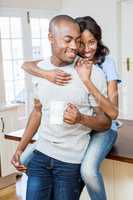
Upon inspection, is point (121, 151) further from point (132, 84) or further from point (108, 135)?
point (132, 84)

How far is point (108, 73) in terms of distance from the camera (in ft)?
5.15

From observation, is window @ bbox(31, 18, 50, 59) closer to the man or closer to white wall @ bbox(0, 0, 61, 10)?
white wall @ bbox(0, 0, 61, 10)

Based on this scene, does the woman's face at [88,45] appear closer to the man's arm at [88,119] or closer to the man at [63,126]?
the man at [63,126]

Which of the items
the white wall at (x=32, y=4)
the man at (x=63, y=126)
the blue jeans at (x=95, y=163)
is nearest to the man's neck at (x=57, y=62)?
the man at (x=63, y=126)

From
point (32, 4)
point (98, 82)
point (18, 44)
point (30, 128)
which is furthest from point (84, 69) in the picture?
point (32, 4)

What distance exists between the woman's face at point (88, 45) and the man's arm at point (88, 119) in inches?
13.0

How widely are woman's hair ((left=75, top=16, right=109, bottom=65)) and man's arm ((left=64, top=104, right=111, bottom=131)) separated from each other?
359 millimetres

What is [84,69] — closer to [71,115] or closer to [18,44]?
[71,115]

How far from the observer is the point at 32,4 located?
14.2ft

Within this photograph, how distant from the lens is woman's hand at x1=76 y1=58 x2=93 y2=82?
1.36 m

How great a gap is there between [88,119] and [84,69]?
0.21 m

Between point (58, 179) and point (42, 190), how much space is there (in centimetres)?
10

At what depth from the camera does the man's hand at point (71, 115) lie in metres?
1.30

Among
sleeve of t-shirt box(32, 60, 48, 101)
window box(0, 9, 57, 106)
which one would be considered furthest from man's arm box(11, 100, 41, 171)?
window box(0, 9, 57, 106)
